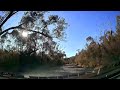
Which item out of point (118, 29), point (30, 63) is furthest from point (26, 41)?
point (118, 29)

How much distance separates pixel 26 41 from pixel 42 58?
36 centimetres

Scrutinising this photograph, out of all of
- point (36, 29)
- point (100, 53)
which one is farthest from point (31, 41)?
point (100, 53)

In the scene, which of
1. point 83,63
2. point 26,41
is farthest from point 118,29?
point 26,41

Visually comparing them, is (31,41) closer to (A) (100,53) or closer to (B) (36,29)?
(B) (36,29)
